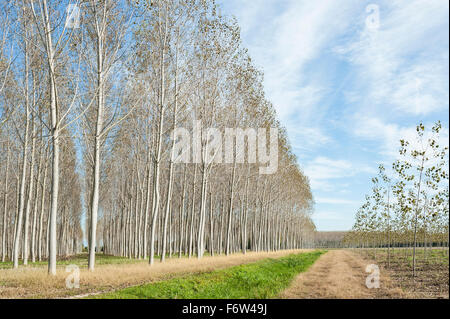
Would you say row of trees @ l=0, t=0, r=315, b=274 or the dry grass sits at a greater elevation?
row of trees @ l=0, t=0, r=315, b=274

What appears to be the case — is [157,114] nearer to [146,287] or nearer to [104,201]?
[146,287]

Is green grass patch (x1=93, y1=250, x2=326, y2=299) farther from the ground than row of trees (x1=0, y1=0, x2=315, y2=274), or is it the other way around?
row of trees (x1=0, y1=0, x2=315, y2=274)

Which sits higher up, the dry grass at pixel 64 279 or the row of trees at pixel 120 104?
the row of trees at pixel 120 104

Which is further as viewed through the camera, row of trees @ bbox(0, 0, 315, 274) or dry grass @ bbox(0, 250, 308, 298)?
row of trees @ bbox(0, 0, 315, 274)

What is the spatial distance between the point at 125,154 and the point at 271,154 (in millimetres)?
14005

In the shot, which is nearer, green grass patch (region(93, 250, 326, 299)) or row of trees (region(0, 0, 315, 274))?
green grass patch (region(93, 250, 326, 299))

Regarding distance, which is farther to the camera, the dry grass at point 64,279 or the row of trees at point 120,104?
the row of trees at point 120,104

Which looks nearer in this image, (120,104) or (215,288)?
(215,288)

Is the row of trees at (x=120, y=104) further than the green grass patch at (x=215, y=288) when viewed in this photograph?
Yes

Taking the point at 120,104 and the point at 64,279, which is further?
→ the point at 120,104

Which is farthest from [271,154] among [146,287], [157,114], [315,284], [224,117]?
[146,287]

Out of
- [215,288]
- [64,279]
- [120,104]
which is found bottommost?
[215,288]

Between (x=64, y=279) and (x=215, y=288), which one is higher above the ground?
(x=64, y=279)

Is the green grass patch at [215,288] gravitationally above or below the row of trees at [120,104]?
below
